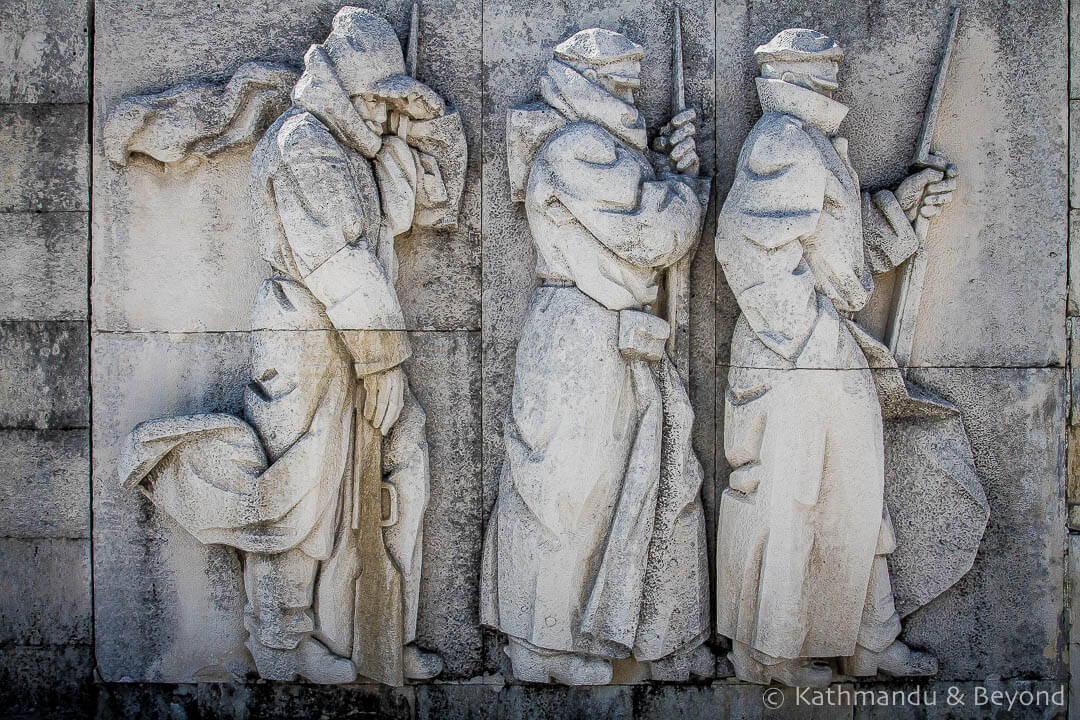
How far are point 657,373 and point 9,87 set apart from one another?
Result: 358 centimetres

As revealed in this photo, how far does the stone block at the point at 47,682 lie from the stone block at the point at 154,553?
0.16 metres

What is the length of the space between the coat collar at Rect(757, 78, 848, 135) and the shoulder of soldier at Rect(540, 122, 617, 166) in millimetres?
818

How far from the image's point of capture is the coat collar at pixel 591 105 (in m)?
5.20

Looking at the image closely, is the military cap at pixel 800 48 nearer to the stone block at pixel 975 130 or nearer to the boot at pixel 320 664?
the stone block at pixel 975 130

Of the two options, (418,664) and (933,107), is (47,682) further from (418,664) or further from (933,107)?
(933,107)

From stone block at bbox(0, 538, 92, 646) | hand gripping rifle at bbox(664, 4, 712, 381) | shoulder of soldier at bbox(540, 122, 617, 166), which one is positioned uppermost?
shoulder of soldier at bbox(540, 122, 617, 166)

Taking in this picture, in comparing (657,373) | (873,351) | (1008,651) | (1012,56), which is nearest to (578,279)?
(657,373)

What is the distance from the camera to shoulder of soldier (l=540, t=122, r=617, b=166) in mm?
5082

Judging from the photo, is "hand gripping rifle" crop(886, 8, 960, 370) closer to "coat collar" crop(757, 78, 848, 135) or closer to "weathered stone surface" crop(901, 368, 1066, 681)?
"weathered stone surface" crop(901, 368, 1066, 681)

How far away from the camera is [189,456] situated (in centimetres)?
518

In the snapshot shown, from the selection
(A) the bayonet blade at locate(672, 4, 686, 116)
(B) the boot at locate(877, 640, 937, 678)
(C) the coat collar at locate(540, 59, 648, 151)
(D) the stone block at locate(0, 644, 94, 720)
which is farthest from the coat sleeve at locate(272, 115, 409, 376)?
(B) the boot at locate(877, 640, 937, 678)

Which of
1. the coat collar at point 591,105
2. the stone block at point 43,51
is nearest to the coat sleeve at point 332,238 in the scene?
the coat collar at point 591,105

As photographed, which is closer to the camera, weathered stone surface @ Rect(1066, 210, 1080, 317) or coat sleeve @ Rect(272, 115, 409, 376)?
coat sleeve @ Rect(272, 115, 409, 376)

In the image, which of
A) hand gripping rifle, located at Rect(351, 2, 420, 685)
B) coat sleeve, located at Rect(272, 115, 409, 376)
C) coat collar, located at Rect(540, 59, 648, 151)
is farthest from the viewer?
hand gripping rifle, located at Rect(351, 2, 420, 685)
